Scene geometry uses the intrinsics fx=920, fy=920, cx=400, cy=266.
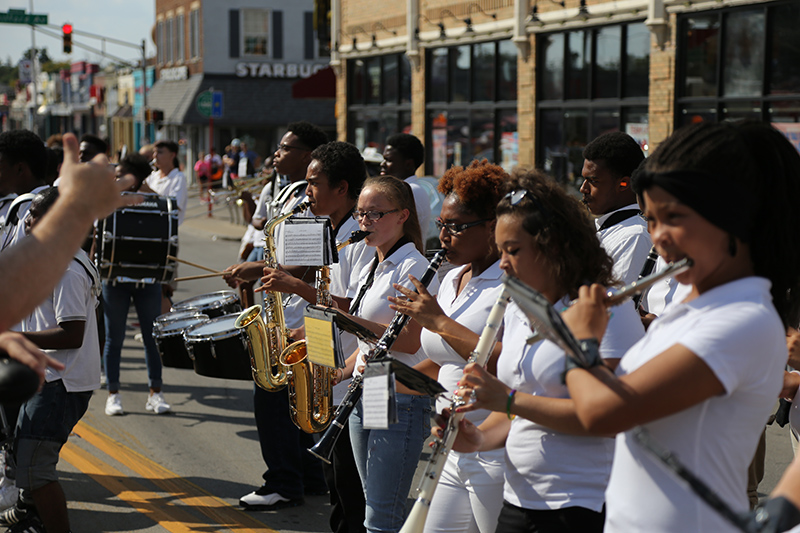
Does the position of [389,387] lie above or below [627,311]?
below

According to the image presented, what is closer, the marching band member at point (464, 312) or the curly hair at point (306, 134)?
the marching band member at point (464, 312)

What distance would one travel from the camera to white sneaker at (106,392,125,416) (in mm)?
7902

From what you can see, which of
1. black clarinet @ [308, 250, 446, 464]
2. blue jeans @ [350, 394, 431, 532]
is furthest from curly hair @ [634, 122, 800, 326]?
blue jeans @ [350, 394, 431, 532]

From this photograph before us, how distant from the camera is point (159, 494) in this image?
240 inches

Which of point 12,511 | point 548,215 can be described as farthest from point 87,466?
point 548,215

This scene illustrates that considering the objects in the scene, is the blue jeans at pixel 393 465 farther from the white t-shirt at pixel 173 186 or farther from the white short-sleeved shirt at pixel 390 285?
the white t-shirt at pixel 173 186

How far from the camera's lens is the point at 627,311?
120 inches

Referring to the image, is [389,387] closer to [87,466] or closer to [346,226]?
[346,226]

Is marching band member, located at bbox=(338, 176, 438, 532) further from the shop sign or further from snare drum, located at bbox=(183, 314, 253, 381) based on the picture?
the shop sign

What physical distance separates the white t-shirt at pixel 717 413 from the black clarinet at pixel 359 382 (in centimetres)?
176

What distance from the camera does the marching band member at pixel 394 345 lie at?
408 centimetres

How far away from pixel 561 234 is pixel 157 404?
573 cm

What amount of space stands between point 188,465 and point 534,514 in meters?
4.17

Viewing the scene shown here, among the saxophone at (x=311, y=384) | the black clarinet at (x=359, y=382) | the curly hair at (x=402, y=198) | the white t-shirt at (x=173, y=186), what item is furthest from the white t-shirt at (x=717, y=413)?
the white t-shirt at (x=173, y=186)
